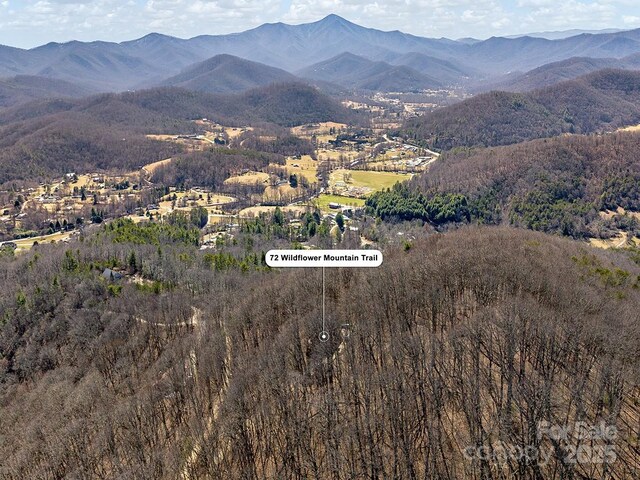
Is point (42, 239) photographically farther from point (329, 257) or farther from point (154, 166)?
point (329, 257)

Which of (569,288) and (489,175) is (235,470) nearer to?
(569,288)

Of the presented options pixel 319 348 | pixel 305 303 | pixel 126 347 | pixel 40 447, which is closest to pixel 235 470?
pixel 319 348

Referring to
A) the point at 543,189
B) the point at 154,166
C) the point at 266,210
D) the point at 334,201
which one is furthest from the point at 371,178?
the point at 154,166

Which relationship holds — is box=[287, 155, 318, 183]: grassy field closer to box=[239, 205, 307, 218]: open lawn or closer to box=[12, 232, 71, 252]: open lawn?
box=[239, 205, 307, 218]: open lawn

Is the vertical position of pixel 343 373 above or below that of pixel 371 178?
above

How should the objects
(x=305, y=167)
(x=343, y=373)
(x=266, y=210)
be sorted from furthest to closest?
1. (x=305, y=167)
2. (x=266, y=210)
3. (x=343, y=373)

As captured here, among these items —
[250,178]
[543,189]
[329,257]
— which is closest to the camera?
[329,257]
